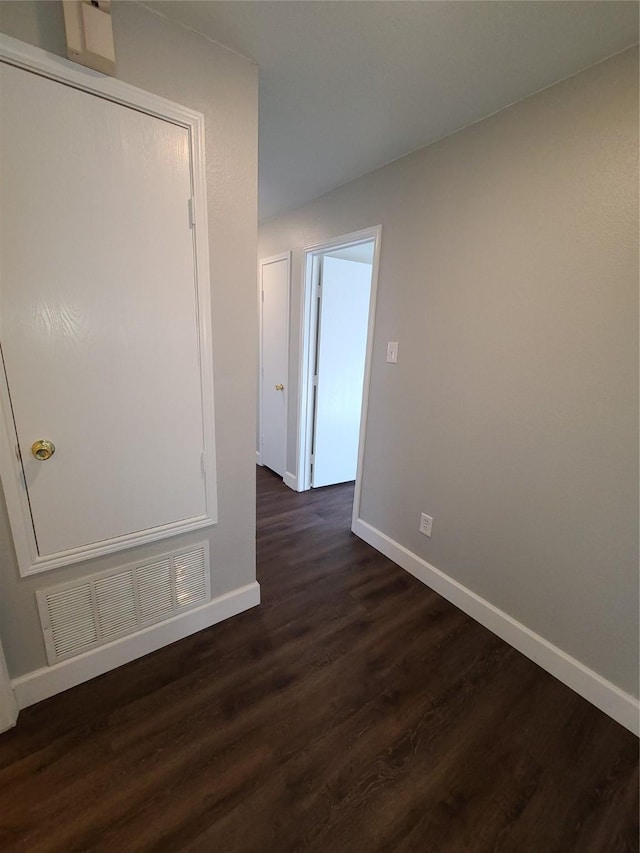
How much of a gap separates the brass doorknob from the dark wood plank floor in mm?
991

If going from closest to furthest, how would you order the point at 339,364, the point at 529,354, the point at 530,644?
the point at 529,354, the point at 530,644, the point at 339,364

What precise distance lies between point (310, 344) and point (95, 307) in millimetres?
1905

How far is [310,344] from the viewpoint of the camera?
299 cm

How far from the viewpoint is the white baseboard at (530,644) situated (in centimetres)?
140

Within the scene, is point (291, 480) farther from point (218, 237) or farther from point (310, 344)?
point (218, 237)

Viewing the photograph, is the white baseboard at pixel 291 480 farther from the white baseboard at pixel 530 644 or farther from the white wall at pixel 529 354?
the white wall at pixel 529 354

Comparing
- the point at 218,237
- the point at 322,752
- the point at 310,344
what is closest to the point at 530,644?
the point at 322,752

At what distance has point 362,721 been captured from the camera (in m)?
1.38

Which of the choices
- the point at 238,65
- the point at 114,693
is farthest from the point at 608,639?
the point at 238,65

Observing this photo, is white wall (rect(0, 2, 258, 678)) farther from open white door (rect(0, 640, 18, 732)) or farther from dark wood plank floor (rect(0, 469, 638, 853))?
dark wood plank floor (rect(0, 469, 638, 853))

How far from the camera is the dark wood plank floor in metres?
1.07

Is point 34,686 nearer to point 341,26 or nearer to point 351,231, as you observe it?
point 341,26

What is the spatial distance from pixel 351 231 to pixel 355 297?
0.77 meters

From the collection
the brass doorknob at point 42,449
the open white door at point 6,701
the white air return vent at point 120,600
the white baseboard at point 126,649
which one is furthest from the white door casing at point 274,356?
the open white door at point 6,701
